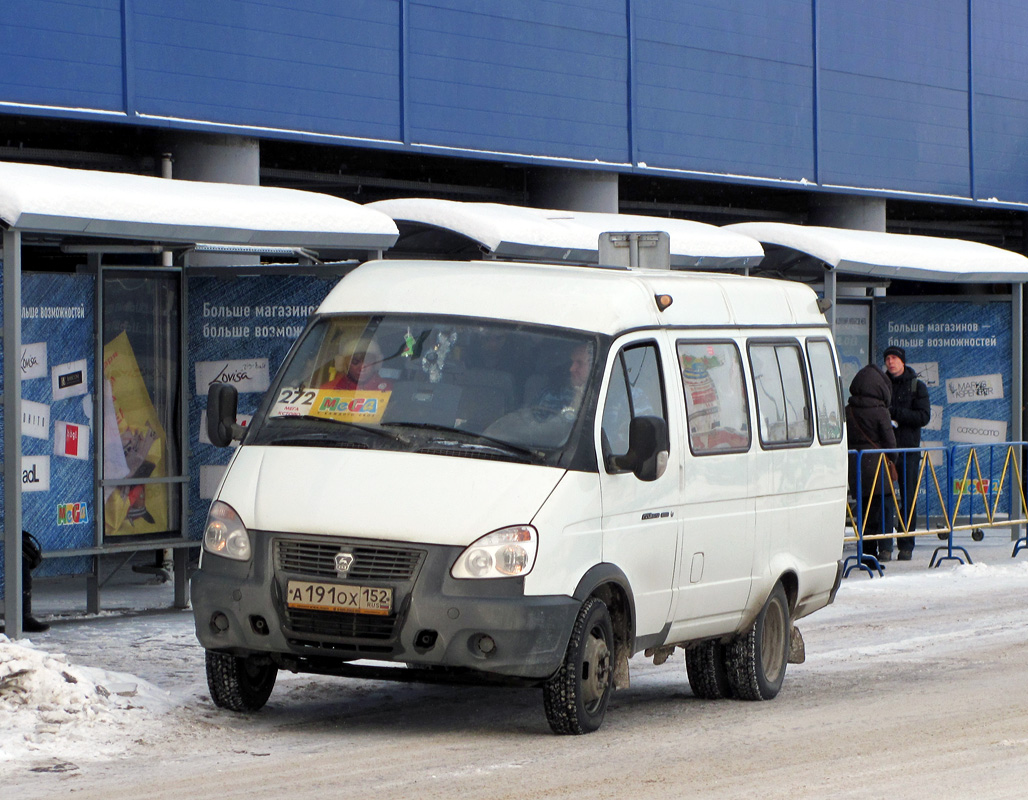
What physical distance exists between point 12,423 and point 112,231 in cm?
129

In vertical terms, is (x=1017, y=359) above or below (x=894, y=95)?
below

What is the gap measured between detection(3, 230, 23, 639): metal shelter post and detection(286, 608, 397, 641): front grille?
122 inches

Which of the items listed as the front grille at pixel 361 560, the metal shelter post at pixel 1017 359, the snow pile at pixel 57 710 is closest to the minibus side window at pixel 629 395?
the front grille at pixel 361 560

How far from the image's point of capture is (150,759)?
758 centimetres

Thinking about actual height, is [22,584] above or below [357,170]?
below

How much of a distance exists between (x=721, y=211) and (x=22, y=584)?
51.4 ft

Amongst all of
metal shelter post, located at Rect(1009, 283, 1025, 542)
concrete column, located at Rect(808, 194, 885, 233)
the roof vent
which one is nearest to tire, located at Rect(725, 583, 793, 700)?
the roof vent

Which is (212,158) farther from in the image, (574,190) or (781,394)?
(781,394)

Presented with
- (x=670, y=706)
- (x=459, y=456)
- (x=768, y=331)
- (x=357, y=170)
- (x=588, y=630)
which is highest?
(x=357, y=170)

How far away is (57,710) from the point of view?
802 cm

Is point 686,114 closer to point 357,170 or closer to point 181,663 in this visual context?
point 357,170

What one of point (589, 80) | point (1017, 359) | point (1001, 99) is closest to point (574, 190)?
point (589, 80)

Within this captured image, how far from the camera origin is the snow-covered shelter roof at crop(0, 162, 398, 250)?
34.0ft

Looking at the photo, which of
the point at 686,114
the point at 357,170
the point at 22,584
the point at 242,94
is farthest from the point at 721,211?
the point at 22,584
